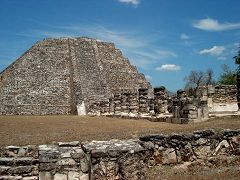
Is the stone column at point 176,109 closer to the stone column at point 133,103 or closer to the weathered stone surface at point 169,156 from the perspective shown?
the stone column at point 133,103

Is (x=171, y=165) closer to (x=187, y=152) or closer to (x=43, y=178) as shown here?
(x=187, y=152)

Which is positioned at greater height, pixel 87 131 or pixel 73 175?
pixel 87 131

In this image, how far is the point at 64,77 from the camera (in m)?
34.9

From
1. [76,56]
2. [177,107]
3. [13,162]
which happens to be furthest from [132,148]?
[76,56]

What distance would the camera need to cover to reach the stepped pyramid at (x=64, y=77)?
103 feet

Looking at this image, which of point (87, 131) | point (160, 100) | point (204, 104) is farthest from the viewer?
point (160, 100)

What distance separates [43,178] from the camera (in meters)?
5.56

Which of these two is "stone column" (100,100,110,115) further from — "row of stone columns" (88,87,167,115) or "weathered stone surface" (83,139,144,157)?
"weathered stone surface" (83,139,144,157)

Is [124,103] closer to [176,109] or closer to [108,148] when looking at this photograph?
[176,109]

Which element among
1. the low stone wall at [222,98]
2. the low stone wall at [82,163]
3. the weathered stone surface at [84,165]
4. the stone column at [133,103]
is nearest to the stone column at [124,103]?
the stone column at [133,103]

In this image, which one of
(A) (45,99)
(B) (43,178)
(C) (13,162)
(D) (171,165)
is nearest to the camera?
(B) (43,178)

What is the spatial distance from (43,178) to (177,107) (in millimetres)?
12209

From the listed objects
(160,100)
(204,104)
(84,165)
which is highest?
(160,100)

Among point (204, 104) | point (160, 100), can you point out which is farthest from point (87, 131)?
point (160, 100)
